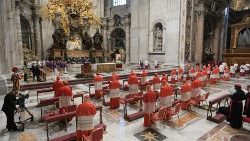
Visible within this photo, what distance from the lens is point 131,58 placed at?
25344 millimetres

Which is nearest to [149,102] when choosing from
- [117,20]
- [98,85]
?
[98,85]

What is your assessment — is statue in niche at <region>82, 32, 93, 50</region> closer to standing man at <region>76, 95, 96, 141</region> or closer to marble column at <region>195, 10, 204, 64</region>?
marble column at <region>195, 10, 204, 64</region>

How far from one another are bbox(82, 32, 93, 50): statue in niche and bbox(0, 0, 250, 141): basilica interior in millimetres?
137

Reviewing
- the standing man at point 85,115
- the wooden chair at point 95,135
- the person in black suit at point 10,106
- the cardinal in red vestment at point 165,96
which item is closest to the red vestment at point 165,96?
the cardinal in red vestment at point 165,96

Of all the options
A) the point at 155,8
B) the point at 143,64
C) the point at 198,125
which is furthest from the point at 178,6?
the point at 198,125

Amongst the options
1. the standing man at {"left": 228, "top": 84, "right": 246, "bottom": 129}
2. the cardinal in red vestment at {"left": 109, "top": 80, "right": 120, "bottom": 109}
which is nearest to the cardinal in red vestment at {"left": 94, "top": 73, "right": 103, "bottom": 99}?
the cardinal in red vestment at {"left": 109, "top": 80, "right": 120, "bottom": 109}

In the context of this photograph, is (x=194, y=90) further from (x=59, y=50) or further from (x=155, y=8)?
(x=59, y=50)

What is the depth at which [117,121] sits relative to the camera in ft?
20.4

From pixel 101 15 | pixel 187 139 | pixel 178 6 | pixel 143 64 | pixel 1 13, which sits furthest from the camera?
pixel 101 15

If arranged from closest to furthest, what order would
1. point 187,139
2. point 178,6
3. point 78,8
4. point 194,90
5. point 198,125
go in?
point 187,139 < point 198,125 < point 194,90 < point 78,8 < point 178,6

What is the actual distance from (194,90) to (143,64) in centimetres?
1418

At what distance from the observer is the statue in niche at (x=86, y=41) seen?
24.8 m

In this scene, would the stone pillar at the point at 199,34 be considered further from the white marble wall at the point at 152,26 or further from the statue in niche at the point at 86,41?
the statue in niche at the point at 86,41

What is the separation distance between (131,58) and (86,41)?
660 centimetres
